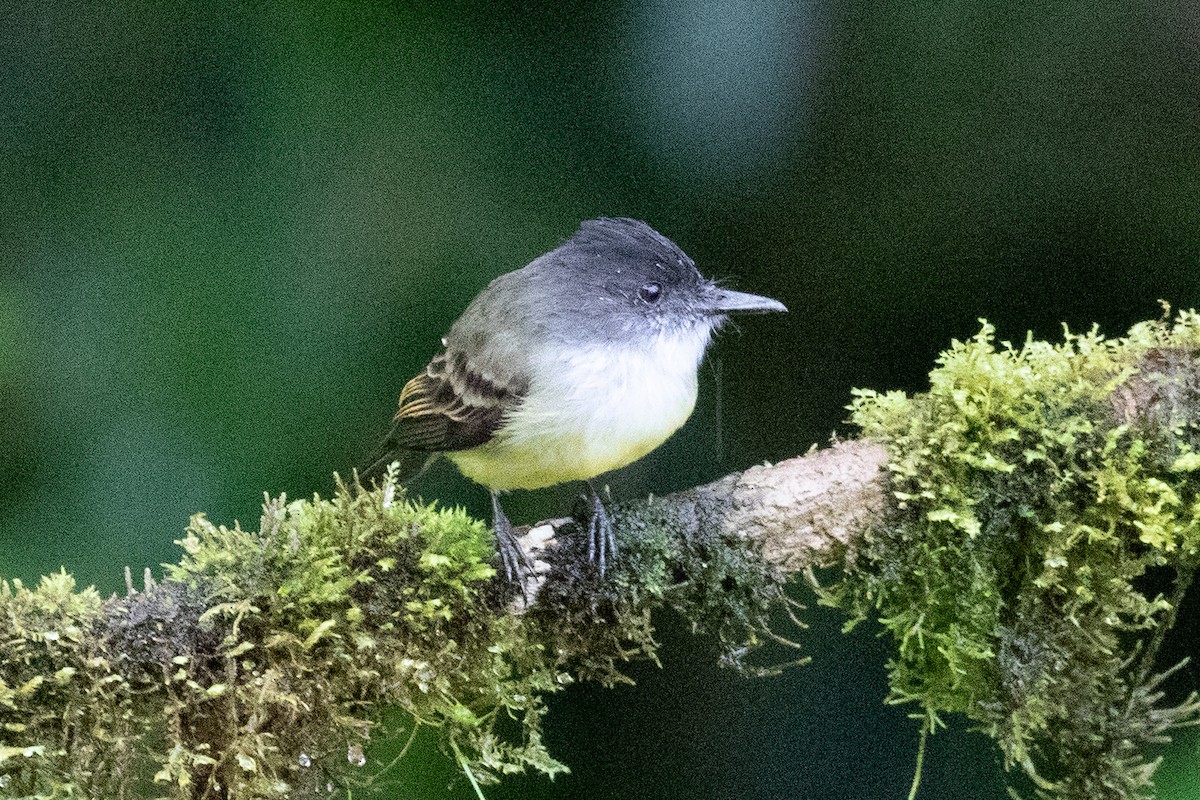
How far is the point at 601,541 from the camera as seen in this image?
1.55 m

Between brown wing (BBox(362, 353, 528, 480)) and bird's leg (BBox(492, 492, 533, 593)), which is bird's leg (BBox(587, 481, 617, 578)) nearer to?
bird's leg (BBox(492, 492, 533, 593))

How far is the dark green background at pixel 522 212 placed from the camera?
5.94ft

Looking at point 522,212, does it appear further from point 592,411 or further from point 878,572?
point 878,572

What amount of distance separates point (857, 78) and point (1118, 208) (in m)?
0.55

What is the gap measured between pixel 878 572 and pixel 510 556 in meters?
0.57

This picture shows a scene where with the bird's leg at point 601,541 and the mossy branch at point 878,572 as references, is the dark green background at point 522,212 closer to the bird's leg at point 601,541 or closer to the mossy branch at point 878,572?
the mossy branch at point 878,572

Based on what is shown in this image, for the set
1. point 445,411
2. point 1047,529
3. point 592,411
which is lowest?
point 1047,529

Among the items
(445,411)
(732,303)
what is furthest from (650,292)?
(445,411)

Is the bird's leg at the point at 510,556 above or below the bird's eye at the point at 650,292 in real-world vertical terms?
below

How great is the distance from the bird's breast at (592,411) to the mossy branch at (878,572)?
0.11m

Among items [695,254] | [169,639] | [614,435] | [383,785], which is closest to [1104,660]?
[614,435]

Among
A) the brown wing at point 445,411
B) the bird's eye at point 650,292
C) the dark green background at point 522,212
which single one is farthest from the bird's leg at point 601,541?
the dark green background at point 522,212

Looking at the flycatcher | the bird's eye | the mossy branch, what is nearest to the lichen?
the mossy branch

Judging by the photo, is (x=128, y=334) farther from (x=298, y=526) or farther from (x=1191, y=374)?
(x=1191, y=374)
